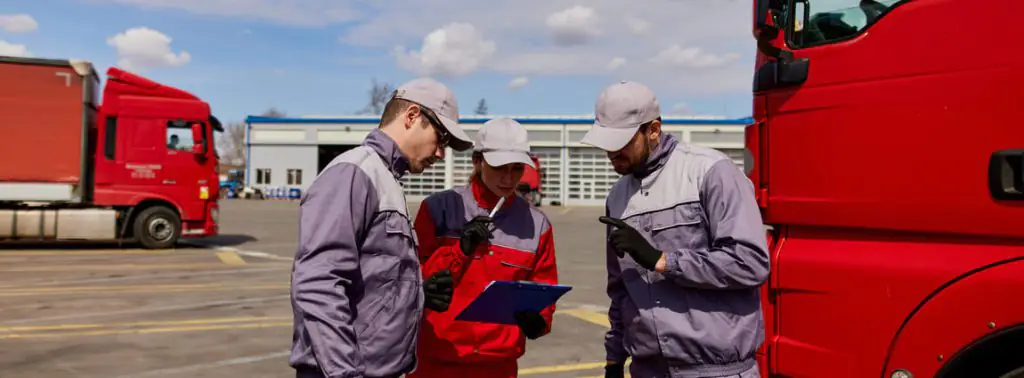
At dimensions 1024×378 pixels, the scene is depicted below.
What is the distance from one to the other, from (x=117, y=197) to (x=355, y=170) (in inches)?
514

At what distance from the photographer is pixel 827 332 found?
9.52 feet

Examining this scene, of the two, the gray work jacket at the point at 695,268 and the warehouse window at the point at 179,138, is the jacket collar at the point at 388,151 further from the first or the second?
the warehouse window at the point at 179,138

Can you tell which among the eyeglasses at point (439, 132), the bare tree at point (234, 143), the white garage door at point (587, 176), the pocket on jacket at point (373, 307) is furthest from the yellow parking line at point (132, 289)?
the bare tree at point (234, 143)

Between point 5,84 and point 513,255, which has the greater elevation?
point 5,84

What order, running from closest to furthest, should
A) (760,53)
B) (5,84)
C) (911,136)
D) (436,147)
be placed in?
(436,147) < (911,136) < (760,53) < (5,84)

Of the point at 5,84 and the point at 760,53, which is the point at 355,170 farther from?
the point at 5,84

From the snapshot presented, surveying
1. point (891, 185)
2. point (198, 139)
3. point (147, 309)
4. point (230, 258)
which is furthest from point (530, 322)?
point (198, 139)

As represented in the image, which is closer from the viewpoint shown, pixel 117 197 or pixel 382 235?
pixel 382 235

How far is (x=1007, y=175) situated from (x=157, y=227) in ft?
45.7

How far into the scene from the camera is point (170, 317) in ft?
24.0

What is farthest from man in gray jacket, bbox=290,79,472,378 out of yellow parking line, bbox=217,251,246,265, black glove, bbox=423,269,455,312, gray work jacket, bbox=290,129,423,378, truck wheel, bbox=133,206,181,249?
truck wheel, bbox=133,206,181,249

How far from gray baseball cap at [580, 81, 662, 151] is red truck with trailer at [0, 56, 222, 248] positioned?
1264cm

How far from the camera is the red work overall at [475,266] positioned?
9.59 ft

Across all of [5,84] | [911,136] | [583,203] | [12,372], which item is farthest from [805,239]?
[583,203]
